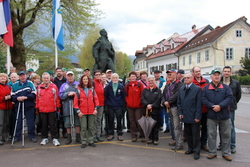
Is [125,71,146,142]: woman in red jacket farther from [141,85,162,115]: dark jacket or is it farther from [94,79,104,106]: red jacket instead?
[94,79,104,106]: red jacket

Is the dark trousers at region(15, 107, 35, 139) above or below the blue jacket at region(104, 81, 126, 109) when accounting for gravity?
below

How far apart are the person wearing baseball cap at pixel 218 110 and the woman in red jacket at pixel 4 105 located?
509 cm

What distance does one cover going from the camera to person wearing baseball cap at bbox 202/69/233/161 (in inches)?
186

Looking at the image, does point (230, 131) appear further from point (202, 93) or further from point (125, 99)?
point (125, 99)

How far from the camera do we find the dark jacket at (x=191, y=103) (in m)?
4.98

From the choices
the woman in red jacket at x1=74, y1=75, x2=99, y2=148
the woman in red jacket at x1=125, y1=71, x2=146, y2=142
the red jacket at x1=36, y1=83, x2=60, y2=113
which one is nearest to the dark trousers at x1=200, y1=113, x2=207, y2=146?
the woman in red jacket at x1=125, y1=71, x2=146, y2=142

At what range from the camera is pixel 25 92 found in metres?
6.20

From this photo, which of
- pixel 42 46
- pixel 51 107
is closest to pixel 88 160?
pixel 51 107

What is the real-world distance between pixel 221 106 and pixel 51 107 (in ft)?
13.7

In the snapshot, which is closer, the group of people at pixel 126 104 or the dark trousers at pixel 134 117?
the group of people at pixel 126 104

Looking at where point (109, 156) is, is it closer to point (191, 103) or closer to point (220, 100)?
point (191, 103)

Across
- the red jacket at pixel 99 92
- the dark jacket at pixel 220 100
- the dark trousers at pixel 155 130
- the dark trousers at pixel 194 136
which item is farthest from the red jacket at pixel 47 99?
the dark jacket at pixel 220 100

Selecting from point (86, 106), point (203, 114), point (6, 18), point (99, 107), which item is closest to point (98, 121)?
point (99, 107)

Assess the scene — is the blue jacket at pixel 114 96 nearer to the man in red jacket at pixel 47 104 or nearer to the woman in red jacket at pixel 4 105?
the man in red jacket at pixel 47 104
